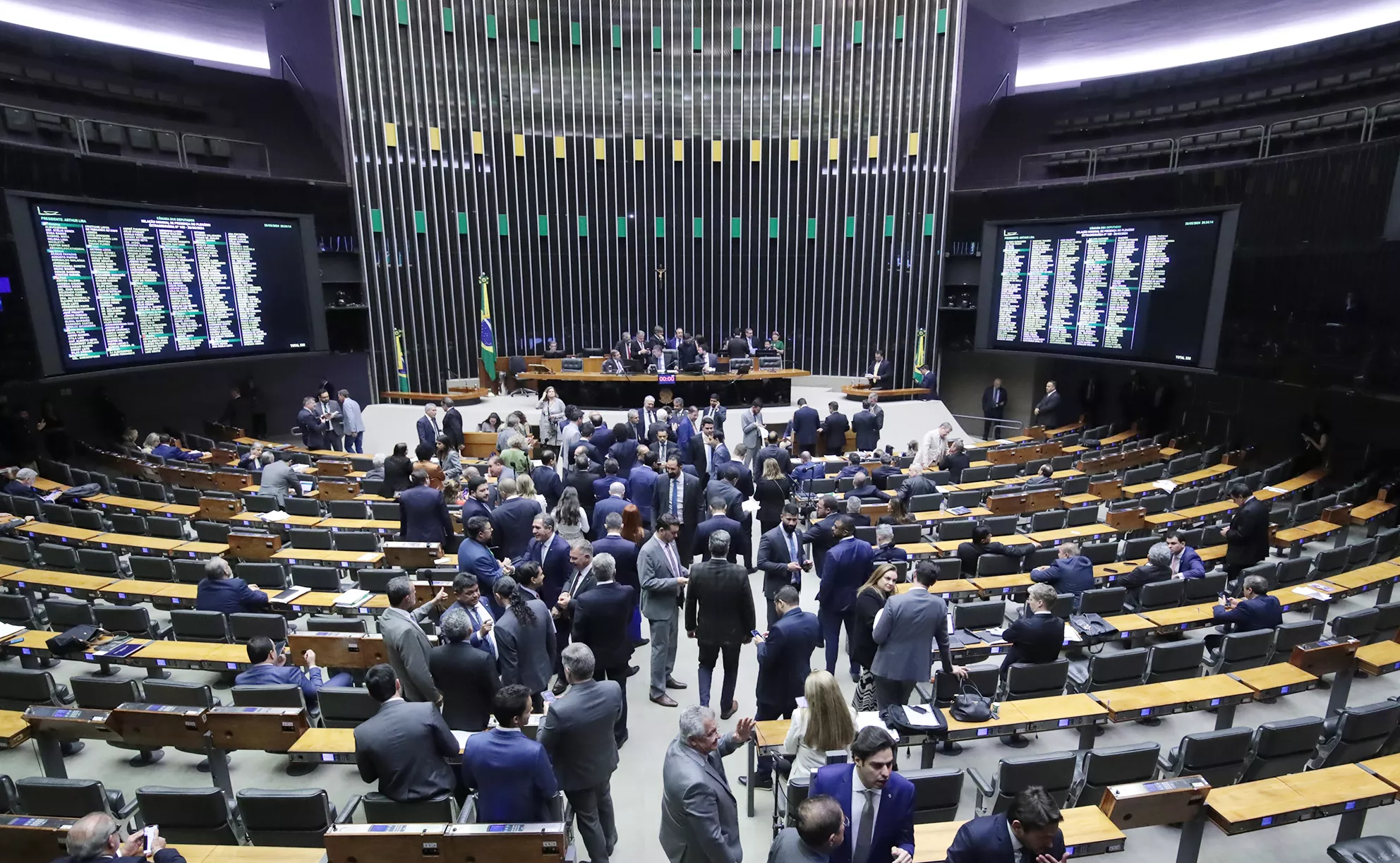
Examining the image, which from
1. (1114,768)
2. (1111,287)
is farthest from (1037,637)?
(1111,287)

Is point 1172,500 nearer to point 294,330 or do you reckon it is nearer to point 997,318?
point 997,318

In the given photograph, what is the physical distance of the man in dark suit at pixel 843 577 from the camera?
199 inches

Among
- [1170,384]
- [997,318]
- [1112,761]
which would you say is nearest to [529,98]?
[997,318]

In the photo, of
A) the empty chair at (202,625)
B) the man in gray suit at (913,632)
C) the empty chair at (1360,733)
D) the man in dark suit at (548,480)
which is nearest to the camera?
the empty chair at (1360,733)

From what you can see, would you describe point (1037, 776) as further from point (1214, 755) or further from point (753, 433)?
point (753, 433)

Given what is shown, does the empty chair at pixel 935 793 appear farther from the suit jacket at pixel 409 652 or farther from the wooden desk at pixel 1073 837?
the suit jacket at pixel 409 652

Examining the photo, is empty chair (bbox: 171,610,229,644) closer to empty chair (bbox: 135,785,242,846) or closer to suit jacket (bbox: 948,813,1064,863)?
empty chair (bbox: 135,785,242,846)

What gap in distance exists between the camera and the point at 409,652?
3.91 metres

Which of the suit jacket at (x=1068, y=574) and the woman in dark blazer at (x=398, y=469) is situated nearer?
the suit jacket at (x=1068, y=574)

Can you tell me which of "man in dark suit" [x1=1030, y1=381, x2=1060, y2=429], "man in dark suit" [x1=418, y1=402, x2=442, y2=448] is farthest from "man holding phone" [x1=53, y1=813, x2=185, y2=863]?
"man in dark suit" [x1=1030, y1=381, x2=1060, y2=429]

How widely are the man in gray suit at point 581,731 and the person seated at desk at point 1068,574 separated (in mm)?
3781

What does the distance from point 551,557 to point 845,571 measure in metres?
2.06

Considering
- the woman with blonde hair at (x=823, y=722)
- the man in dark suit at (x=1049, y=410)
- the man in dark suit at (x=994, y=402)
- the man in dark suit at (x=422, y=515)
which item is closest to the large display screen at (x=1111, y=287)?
the man in dark suit at (x=1049, y=410)

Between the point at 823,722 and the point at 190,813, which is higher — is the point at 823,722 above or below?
above
